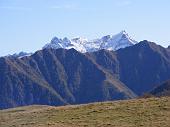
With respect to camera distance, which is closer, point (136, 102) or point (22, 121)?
point (22, 121)

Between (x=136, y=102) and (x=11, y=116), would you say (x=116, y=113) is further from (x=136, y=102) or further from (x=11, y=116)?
(x=11, y=116)

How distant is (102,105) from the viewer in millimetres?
58625

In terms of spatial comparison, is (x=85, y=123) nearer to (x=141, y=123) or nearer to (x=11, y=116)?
(x=141, y=123)

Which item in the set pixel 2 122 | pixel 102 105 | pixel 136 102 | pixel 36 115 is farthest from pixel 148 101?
pixel 2 122

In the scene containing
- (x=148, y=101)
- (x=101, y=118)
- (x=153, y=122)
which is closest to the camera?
(x=153, y=122)

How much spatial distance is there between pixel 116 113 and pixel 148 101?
23.9 feet

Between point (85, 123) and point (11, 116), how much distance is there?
14.1 meters

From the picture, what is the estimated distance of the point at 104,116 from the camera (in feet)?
166

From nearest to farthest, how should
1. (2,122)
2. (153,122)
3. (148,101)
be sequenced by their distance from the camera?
(153,122), (2,122), (148,101)

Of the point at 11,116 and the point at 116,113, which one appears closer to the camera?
the point at 116,113

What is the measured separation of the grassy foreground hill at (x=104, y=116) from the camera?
46.9 m

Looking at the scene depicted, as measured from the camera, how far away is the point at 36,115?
55.8 metres

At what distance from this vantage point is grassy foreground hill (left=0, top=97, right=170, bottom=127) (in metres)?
46.9

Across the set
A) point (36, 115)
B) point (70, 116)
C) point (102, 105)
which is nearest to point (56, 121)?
point (70, 116)
